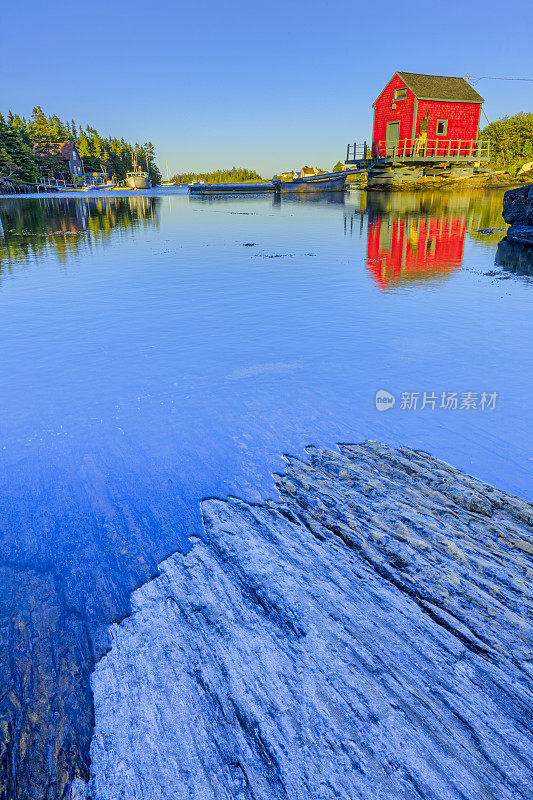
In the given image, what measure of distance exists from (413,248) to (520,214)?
4985mm

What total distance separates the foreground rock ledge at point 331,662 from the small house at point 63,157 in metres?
109

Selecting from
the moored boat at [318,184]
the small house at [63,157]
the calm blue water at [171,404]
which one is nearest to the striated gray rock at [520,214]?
the calm blue water at [171,404]

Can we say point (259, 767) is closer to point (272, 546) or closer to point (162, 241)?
point (272, 546)

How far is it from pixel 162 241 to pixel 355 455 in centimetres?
1874

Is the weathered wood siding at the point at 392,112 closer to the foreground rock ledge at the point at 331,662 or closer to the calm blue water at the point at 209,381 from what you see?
the calm blue water at the point at 209,381

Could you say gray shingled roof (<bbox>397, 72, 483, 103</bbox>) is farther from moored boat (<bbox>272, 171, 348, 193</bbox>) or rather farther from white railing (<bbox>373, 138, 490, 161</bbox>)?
moored boat (<bbox>272, 171, 348, 193</bbox>)

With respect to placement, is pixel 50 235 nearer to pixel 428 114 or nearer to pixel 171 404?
pixel 171 404

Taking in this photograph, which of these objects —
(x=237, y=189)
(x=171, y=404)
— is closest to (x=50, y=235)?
(x=171, y=404)

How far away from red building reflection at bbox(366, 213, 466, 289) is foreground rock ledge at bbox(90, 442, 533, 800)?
376 inches

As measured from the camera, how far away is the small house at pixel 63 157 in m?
91.6

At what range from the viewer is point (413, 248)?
1652 cm

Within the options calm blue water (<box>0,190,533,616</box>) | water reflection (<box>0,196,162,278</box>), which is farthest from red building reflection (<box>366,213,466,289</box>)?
water reflection (<box>0,196,162,278</box>)

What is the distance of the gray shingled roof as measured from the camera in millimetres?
41938

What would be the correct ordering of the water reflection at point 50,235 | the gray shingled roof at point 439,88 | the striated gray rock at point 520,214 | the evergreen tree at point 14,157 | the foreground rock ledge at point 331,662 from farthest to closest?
the evergreen tree at point 14,157
the gray shingled roof at point 439,88
the striated gray rock at point 520,214
the water reflection at point 50,235
the foreground rock ledge at point 331,662
